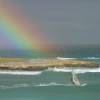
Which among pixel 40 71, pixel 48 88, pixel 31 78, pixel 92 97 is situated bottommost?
pixel 92 97

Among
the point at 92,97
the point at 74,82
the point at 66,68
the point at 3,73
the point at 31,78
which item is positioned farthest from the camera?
the point at 66,68

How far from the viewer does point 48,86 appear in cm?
4181

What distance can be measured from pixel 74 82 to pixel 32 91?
5331 mm

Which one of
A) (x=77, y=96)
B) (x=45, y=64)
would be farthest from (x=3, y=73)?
(x=77, y=96)

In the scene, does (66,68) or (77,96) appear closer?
(77,96)

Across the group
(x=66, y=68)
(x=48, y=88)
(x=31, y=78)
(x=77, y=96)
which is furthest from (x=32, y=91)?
(x=66, y=68)

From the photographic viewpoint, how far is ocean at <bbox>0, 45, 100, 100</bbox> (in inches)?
1465

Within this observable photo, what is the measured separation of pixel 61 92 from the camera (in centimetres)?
3912

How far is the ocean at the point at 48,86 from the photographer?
3722cm

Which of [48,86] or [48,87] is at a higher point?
[48,86]

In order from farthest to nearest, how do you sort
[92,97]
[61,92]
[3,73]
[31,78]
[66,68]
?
[66,68]
[3,73]
[31,78]
[61,92]
[92,97]

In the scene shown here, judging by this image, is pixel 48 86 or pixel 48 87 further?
pixel 48 86

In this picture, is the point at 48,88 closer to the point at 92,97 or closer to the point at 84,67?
the point at 92,97

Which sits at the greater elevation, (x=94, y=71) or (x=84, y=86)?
(x=94, y=71)
